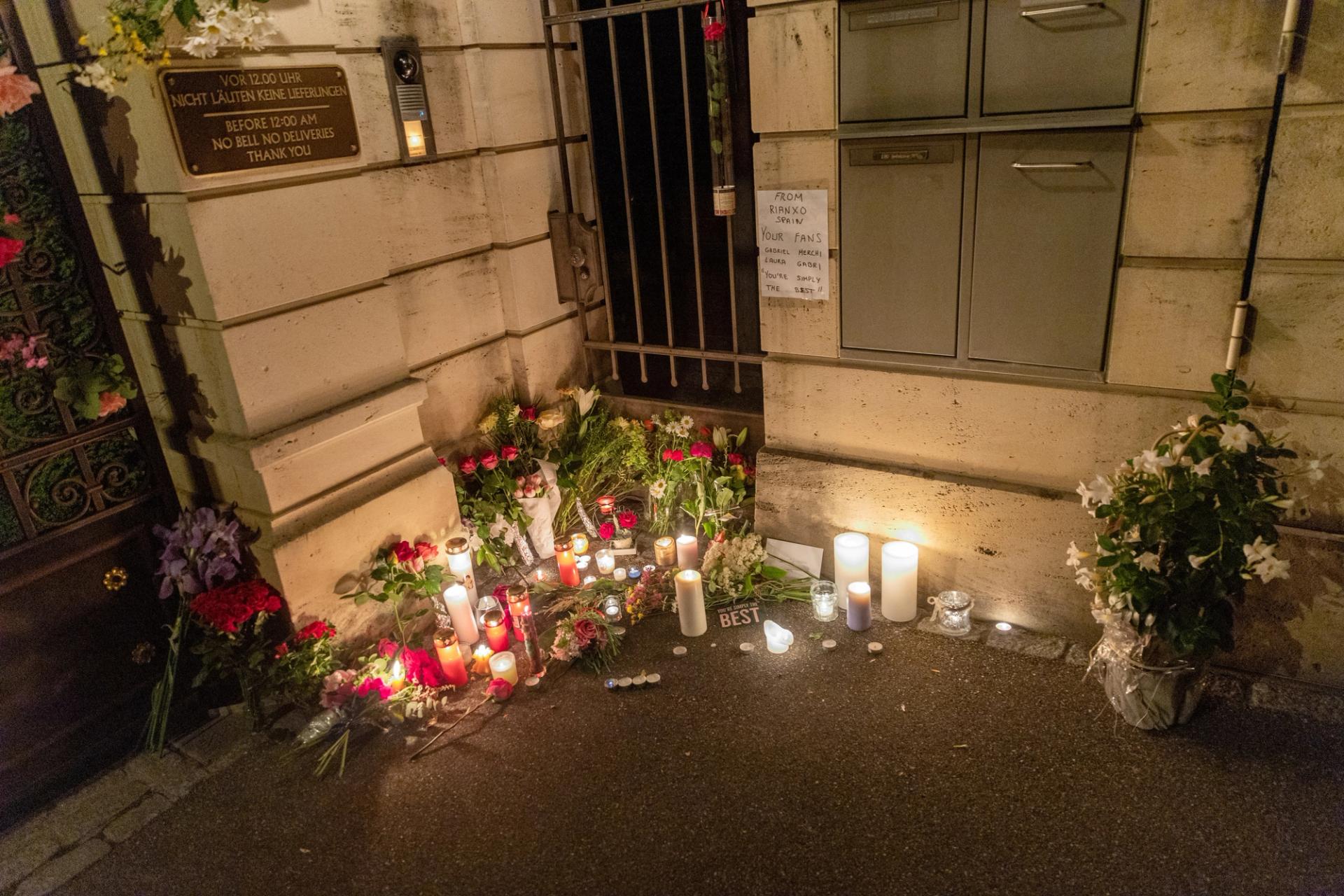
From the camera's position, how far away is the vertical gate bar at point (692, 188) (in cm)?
452

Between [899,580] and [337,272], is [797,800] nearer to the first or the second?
[899,580]

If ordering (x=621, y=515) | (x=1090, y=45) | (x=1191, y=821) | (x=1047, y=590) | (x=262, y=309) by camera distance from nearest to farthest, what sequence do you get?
(x=1191, y=821) < (x=1090, y=45) < (x=262, y=309) < (x=1047, y=590) < (x=621, y=515)

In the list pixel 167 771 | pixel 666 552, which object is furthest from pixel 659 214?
pixel 167 771

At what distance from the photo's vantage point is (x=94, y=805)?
3.54 meters

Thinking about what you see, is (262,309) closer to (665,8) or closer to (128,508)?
(128,508)

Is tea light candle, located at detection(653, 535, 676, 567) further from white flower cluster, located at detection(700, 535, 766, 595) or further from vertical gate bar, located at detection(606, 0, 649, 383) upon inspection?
vertical gate bar, located at detection(606, 0, 649, 383)

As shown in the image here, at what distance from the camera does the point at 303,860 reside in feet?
10.5

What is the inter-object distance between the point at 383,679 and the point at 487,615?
52 cm

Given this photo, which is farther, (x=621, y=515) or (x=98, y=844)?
(x=621, y=515)

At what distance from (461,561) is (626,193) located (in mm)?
2368

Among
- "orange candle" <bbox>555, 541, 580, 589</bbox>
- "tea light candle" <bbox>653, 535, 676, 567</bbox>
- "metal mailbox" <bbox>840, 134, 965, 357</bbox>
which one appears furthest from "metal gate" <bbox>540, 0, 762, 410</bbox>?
"orange candle" <bbox>555, 541, 580, 589</bbox>

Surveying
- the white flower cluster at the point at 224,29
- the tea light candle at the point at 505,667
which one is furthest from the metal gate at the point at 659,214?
the tea light candle at the point at 505,667

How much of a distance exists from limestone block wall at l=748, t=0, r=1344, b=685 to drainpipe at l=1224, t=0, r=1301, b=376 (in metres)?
0.03

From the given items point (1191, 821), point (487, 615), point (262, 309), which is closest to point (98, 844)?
point (487, 615)
